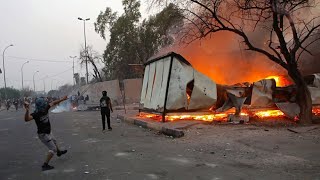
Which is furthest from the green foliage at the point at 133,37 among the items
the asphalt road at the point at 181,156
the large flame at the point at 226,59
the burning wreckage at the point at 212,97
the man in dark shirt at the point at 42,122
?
the man in dark shirt at the point at 42,122

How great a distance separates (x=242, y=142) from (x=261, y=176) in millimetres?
3983

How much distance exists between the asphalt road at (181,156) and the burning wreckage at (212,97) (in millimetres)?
2903

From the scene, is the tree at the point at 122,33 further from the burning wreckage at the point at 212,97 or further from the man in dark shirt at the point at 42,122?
the man in dark shirt at the point at 42,122

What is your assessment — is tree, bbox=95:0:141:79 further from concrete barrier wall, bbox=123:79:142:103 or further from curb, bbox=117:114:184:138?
curb, bbox=117:114:184:138

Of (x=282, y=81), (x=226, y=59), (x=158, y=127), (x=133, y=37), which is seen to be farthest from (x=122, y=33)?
(x=158, y=127)

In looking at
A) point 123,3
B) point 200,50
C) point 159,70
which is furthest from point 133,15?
point 159,70

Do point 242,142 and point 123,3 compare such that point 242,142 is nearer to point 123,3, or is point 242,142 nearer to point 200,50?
point 200,50

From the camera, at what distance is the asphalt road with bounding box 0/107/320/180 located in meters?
7.43

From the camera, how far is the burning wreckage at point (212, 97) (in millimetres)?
16547

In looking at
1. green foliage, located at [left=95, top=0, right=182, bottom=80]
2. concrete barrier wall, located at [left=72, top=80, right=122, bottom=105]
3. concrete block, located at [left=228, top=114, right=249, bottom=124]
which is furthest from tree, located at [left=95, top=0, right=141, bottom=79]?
concrete block, located at [left=228, top=114, right=249, bottom=124]

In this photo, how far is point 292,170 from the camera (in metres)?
7.55

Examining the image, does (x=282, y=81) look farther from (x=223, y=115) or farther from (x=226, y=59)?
(x=226, y=59)

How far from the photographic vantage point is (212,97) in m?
16.8

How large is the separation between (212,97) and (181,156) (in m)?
7.86
